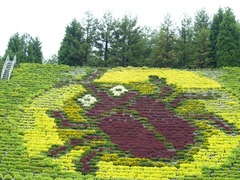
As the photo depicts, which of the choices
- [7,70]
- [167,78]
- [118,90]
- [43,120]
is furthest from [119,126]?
[7,70]

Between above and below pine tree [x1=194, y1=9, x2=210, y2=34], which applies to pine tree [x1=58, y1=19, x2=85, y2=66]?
below

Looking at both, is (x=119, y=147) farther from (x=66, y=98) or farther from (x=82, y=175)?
(x=66, y=98)

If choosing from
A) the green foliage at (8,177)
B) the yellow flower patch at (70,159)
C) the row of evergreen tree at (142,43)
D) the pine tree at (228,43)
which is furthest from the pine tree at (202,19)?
the green foliage at (8,177)

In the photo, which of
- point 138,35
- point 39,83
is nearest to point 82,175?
point 39,83

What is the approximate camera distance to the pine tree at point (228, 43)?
4703 centimetres

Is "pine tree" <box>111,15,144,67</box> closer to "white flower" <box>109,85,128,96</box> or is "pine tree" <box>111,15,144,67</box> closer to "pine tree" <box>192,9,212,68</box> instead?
"pine tree" <box>192,9,212,68</box>

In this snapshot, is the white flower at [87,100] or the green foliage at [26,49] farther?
the green foliage at [26,49]

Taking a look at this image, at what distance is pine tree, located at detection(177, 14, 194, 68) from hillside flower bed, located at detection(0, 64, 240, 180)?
40.3 feet

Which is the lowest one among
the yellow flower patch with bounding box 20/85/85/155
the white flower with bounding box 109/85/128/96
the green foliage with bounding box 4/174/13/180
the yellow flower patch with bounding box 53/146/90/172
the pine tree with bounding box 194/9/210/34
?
the green foliage with bounding box 4/174/13/180

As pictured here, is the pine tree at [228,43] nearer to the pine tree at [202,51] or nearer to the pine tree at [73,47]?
the pine tree at [202,51]

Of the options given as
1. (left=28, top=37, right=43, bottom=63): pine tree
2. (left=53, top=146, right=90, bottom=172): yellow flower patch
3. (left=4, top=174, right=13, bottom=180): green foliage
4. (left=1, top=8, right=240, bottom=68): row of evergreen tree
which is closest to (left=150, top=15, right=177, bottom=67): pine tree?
(left=1, top=8, right=240, bottom=68): row of evergreen tree

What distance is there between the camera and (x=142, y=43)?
178 feet

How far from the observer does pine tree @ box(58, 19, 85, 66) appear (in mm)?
52094

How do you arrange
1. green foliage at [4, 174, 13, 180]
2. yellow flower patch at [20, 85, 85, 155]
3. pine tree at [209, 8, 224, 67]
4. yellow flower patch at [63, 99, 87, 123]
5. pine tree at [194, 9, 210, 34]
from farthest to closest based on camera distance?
pine tree at [194, 9, 210, 34]
pine tree at [209, 8, 224, 67]
yellow flower patch at [63, 99, 87, 123]
yellow flower patch at [20, 85, 85, 155]
green foliage at [4, 174, 13, 180]
